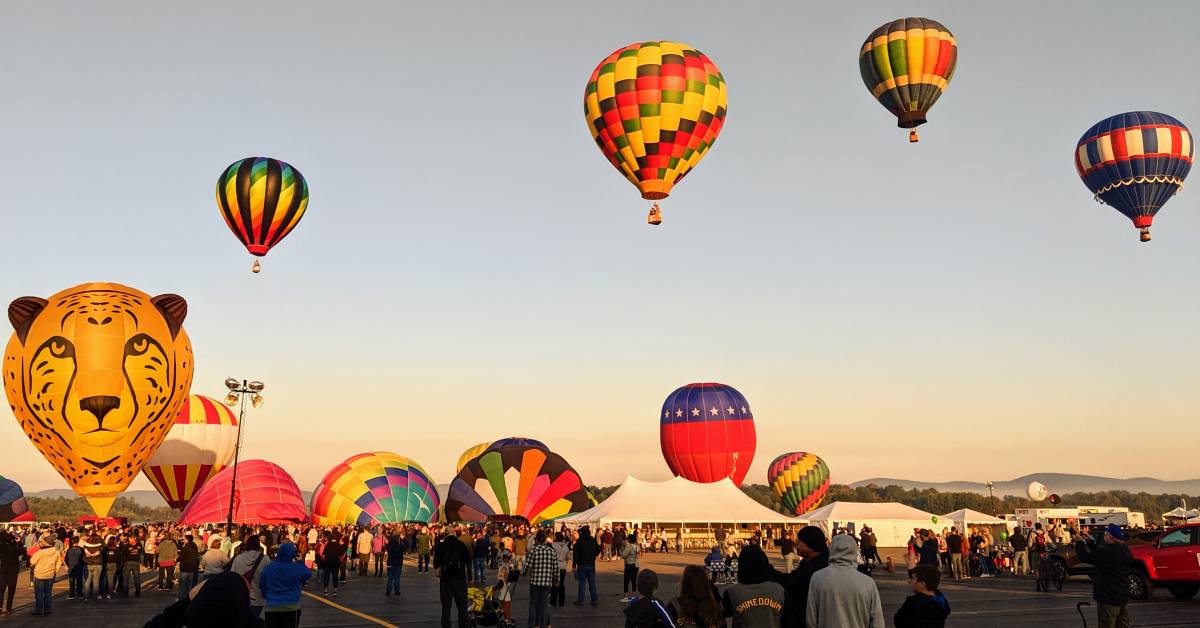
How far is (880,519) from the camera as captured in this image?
49.4 metres

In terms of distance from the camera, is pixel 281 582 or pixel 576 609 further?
pixel 576 609

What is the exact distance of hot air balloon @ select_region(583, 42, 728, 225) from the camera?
3606cm

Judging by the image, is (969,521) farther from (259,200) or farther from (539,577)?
(539,577)

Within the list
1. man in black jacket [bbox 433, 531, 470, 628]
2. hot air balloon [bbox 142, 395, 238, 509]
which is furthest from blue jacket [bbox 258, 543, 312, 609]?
hot air balloon [bbox 142, 395, 238, 509]

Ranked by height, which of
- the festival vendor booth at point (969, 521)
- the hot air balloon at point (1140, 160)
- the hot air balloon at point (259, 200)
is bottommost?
the festival vendor booth at point (969, 521)

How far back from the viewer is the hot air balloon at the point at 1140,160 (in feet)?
A: 152

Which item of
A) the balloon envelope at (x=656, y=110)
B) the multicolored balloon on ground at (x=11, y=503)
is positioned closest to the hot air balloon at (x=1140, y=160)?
the balloon envelope at (x=656, y=110)

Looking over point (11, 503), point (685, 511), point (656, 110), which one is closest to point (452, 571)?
point (656, 110)

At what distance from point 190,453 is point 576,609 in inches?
1785

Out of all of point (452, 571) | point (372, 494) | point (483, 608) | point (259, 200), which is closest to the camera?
point (483, 608)

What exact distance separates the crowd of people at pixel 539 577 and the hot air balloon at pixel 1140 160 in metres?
21.2

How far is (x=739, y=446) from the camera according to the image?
60000mm

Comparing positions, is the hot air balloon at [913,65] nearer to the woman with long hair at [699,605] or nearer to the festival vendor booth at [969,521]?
the festival vendor booth at [969,521]

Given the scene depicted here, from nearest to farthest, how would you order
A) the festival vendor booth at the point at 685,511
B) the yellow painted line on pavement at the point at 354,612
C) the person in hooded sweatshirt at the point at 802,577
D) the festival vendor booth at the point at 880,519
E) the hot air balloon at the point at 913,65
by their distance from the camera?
the person in hooded sweatshirt at the point at 802,577 → the yellow painted line on pavement at the point at 354,612 → the hot air balloon at the point at 913,65 → the festival vendor booth at the point at 685,511 → the festival vendor booth at the point at 880,519
